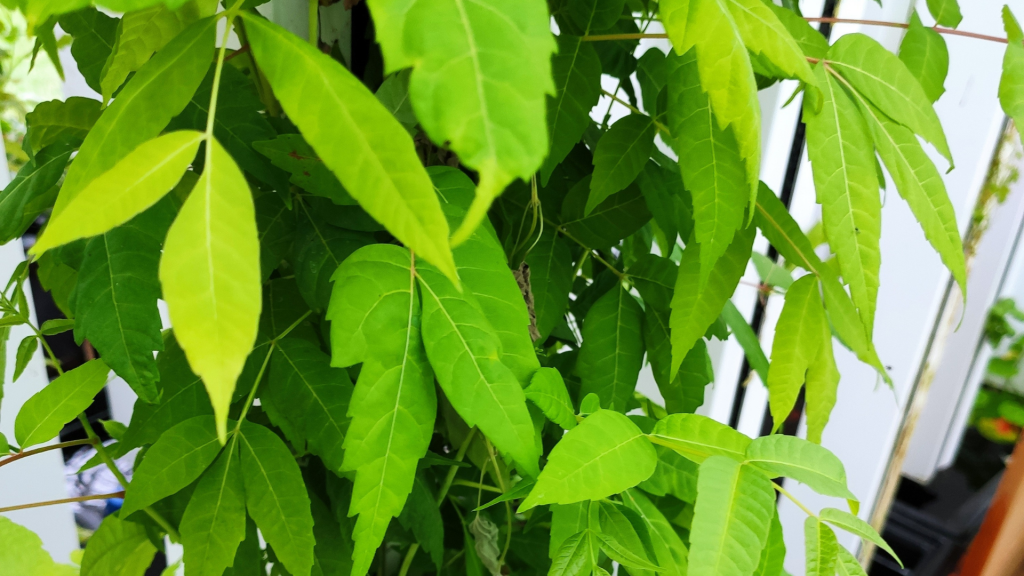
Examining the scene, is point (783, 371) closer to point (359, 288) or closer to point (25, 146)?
point (359, 288)

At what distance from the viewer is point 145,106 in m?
0.22

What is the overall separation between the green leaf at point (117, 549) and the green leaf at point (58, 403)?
0.08m

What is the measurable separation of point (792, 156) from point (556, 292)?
0.74 metres

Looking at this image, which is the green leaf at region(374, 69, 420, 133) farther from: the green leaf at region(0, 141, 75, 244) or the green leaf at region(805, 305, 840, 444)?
the green leaf at region(805, 305, 840, 444)

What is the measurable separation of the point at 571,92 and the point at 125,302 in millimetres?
241

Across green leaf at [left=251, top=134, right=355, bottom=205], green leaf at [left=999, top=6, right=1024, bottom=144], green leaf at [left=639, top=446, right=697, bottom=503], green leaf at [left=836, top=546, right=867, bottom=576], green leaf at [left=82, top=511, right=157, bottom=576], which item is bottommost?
green leaf at [left=82, top=511, right=157, bottom=576]

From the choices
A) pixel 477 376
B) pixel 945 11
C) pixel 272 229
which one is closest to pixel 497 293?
pixel 477 376

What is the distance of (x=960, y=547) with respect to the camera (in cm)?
140

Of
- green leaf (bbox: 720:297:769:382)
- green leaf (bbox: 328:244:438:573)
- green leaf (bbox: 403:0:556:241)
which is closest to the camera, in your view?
green leaf (bbox: 403:0:556:241)

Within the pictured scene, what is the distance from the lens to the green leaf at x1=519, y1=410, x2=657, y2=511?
255 millimetres

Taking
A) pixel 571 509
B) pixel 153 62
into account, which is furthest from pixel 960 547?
pixel 153 62

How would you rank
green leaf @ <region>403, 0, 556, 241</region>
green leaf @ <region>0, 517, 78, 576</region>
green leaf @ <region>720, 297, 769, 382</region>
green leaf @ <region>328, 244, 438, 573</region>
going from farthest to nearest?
1. green leaf @ <region>720, 297, 769, 382</region>
2. green leaf @ <region>0, 517, 78, 576</region>
3. green leaf @ <region>328, 244, 438, 573</region>
4. green leaf @ <region>403, 0, 556, 241</region>

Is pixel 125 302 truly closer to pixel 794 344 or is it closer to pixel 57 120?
pixel 57 120

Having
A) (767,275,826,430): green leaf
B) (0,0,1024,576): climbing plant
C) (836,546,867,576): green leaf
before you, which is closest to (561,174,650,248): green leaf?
(0,0,1024,576): climbing plant
